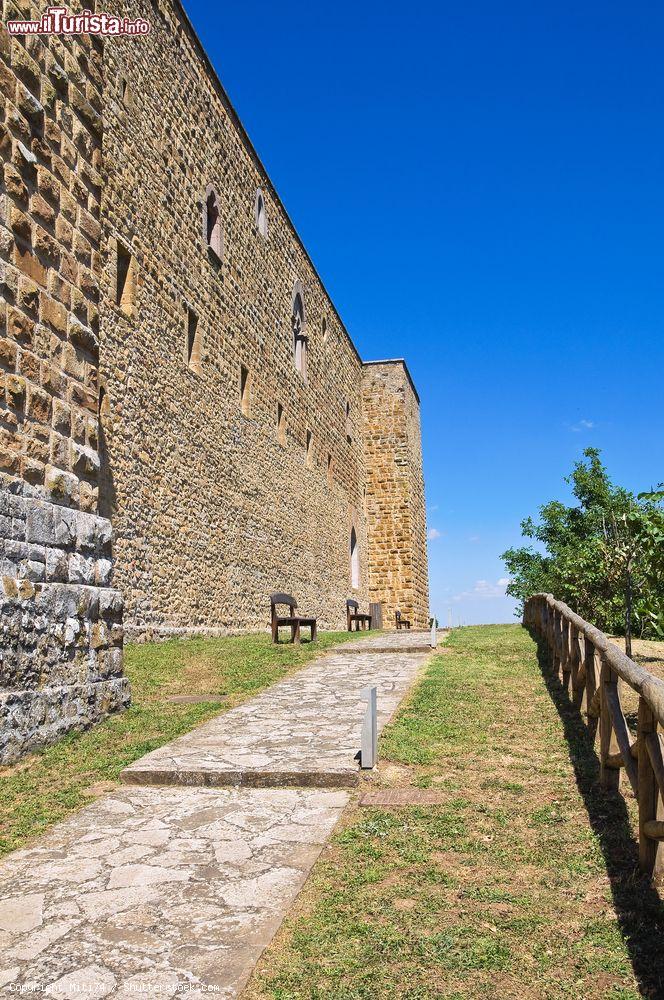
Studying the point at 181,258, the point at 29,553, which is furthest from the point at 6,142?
the point at 181,258

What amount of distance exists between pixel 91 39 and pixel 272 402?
38.4 ft

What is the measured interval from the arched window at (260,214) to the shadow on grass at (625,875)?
1499cm

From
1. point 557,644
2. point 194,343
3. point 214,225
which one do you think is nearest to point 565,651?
point 557,644

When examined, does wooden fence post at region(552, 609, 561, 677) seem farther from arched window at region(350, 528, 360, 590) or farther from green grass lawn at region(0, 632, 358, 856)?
arched window at region(350, 528, 360, 590)

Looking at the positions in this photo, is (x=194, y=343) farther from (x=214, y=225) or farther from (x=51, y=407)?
(x=51, y=407)

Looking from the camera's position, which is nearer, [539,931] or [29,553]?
[539,931]

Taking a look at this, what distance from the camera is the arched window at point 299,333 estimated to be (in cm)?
2127

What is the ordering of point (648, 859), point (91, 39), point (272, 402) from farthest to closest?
point (272, 402) < point (91, 39) < point (648, 859)

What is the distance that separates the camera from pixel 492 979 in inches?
112

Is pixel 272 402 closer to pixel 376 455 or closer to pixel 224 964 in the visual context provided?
pixel 376 455

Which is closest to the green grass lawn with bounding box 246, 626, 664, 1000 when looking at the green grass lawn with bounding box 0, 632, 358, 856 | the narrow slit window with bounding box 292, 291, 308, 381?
the green grass lawn with bounding box 0, 632, 358, 856

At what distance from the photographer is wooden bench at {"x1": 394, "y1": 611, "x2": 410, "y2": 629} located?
2610 centimetres

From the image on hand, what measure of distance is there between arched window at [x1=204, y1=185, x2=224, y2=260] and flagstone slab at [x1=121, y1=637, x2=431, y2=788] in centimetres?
921

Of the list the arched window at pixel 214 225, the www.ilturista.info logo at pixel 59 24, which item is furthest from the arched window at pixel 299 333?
the www.ilturista.info logo at pixel 59 24
